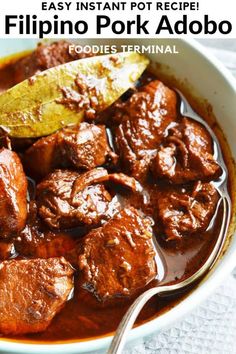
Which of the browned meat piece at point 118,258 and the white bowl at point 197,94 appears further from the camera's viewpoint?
the browned meat piece at point 118,258

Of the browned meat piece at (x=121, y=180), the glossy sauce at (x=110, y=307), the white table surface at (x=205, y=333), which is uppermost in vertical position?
the browned meat piece at (x=121, y=180)

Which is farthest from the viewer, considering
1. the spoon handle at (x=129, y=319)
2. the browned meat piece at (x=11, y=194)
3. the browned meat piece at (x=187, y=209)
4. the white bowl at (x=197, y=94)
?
the browned meat piece at (x=187, y=209)

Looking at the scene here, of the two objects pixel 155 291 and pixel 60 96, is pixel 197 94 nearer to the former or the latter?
pixel 60 96

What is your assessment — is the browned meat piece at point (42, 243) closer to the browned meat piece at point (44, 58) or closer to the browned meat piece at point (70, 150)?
the browned meat piece at point (70, 150)

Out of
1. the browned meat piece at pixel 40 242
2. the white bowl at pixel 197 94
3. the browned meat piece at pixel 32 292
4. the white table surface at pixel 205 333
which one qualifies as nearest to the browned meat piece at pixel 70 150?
the browned meat piece at pixel 40 242

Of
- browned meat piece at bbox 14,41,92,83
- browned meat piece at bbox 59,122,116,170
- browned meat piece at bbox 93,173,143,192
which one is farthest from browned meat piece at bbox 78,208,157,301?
browned meat piece at bbox 14,41,92,83

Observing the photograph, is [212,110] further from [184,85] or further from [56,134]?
[56,134]

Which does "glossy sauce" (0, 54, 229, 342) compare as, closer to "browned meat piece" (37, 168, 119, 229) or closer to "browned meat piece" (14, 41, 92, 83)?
"browned meat piece" (37, 168, 119, 229)
